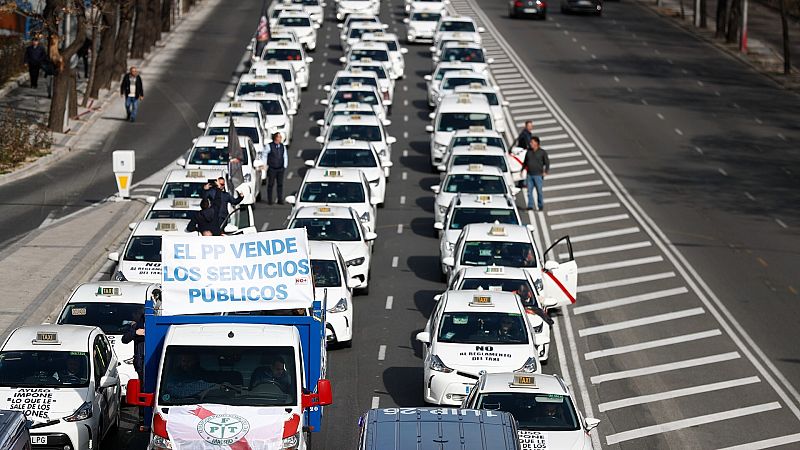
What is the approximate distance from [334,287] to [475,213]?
23.2 ft

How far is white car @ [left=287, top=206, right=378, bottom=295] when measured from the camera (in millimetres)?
29578

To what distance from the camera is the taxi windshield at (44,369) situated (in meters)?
19.0

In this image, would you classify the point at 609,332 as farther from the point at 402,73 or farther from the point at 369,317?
the point at 402,73

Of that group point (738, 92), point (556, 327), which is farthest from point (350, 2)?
point (556, 327)

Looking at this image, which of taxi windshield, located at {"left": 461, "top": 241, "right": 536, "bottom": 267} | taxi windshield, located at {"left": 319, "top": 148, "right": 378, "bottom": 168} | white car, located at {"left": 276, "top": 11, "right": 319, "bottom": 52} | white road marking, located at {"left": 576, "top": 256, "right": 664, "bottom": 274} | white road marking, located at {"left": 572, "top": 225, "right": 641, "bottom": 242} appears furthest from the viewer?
white car, located at {"left": 276, "top": 11, "right": 319, "bottom": 52}

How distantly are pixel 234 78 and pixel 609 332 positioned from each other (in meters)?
34.9

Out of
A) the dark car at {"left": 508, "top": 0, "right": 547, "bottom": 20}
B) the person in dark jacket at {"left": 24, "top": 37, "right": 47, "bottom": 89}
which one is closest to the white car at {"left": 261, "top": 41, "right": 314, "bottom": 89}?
the person in dark jacket at {"left": 24, "top": 37, "right": 47, "bottom": 89}

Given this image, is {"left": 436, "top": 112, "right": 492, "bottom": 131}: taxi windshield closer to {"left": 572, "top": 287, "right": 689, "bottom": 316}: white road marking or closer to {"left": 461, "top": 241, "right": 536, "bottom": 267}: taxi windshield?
{"left": 572, "top": 287, "right": 689, "bottom": 316}: white road marking

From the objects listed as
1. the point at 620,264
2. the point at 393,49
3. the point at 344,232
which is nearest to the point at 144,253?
the point at 344,232

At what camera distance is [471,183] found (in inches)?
1419

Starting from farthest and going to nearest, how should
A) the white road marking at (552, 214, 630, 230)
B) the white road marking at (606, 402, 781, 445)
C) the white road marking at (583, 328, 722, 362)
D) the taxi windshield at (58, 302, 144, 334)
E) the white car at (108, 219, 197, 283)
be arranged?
the white road marking at (552, 214, 630, 230)
the white car at (108, 219, 197, 283)
the white road marking at (583, 328, 722, 362)
the taxi windshield at (58, 302, 144, 334)
the white road marking at (606, 402, 781, 445)

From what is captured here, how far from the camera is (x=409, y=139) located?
47.8 m

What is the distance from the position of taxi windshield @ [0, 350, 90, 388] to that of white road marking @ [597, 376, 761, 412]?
26.6ft

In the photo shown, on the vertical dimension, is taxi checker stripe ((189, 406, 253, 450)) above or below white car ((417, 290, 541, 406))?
above
